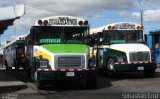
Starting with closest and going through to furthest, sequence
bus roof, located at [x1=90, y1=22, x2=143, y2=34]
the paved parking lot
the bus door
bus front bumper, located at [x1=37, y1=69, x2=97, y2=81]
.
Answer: the paved parking lot
bus front bumper, located at [x1=37, y1=69, x2=97, y2=81]
bus roof, located at [x1=90, y1=22, x2=143, y2=34]
the bus door

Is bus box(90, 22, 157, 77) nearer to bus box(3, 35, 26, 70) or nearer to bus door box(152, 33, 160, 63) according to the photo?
bus door box(152, 33, 160, 63)

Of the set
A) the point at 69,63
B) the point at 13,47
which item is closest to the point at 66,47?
the point at 69,63

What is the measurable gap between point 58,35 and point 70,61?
1869 millimetres

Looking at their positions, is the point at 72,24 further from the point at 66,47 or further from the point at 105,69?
the point at 105,69

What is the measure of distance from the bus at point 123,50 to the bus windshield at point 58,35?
409cm

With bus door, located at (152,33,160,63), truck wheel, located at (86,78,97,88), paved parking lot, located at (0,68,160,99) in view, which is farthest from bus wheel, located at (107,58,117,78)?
bus door, located at (152,33,160,63)

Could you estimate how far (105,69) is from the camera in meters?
24.2

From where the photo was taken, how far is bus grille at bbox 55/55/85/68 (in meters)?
17.0

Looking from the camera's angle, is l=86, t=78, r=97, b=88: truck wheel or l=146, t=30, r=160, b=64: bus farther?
l=146, t=30, r=160, b=64: bus

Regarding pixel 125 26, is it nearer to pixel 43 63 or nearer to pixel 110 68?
pixel 110 68

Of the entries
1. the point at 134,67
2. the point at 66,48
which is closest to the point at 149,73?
the point at 134,67

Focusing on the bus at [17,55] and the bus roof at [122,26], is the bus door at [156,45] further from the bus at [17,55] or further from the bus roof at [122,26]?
the bus at [17,55]

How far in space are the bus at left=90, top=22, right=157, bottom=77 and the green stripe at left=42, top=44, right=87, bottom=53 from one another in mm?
4689

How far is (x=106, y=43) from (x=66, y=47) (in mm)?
6181
